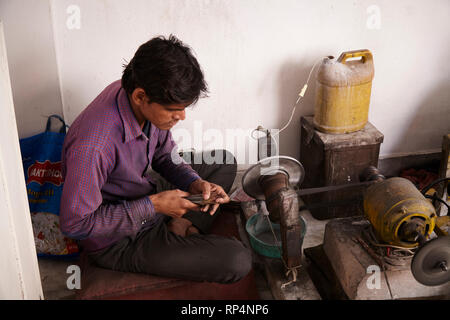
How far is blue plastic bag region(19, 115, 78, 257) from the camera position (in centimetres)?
292

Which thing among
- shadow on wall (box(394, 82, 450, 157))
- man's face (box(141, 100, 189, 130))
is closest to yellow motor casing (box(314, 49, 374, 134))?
shadow on wall (box(394, 82, 450, 157))

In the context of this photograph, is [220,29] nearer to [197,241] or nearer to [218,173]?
[218,173]

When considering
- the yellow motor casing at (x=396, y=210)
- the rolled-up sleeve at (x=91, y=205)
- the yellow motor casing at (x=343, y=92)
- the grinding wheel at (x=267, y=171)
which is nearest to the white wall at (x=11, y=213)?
the rolled-up sleeve at (x=91, y=205)

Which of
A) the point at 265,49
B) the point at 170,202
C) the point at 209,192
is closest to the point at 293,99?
the point at 265,49

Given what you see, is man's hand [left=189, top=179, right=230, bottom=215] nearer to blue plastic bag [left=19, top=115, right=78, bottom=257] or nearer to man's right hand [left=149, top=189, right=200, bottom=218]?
man's right hand [left=149, top=189, right=200, bottom=218]

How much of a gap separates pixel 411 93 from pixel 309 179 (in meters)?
1.16

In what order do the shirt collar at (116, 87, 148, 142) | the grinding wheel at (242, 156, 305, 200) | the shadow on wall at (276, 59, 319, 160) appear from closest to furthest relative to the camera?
the shirt collar at (116, 87, 148, 142) → the grinding wheel at (242, 156, 305, 200) → the shadow on wall at (276, 59, 319, 160)

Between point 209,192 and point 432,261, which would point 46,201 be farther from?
point 432,261

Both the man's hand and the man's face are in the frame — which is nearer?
the man's face

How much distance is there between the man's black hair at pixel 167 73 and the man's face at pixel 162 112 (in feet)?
0.13

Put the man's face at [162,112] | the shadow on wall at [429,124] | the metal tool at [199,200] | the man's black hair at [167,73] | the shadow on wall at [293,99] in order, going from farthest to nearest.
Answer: the shadow on wall at [429,124] < the shadow on wall at [293,99] < the metal tool at [199,200] < the man's face at [162,112] < the man's black hair at [167,73]

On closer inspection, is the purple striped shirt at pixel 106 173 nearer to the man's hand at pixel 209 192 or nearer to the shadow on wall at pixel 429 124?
the man's hand at pixel 209 192

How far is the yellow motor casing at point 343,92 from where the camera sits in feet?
10.2

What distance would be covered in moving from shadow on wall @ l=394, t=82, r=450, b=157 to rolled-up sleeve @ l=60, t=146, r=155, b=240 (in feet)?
8.51
